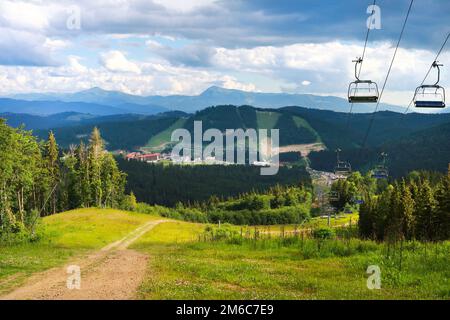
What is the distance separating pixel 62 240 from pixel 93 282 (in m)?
30.5

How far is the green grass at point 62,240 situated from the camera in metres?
24.9

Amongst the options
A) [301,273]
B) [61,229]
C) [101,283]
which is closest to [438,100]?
[301,273]

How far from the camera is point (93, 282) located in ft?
67.5

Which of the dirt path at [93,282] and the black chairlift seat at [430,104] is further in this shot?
the black chairlift seat at [430,104]

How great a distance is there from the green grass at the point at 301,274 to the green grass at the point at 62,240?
701cm

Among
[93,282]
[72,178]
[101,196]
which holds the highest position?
[72,178]

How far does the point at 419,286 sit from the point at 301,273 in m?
5.76

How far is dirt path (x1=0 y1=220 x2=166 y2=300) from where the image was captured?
1770 cm

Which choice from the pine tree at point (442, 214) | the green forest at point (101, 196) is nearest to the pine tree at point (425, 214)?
the green forest at point (101, 196)

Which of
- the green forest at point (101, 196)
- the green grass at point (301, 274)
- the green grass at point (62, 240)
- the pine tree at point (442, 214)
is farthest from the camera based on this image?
the pine tree at point (442, 214)

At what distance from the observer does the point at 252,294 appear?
17672 mm
